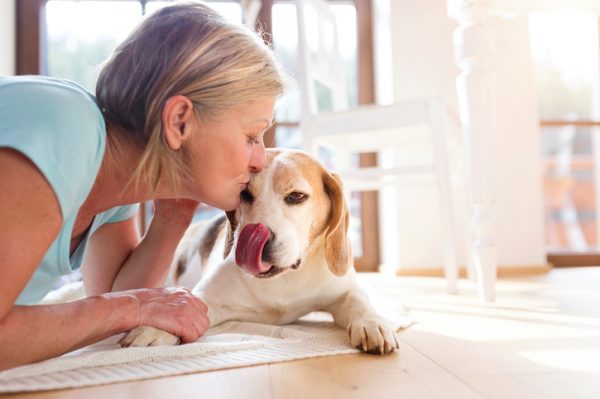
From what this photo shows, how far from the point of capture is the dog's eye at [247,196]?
1.35m

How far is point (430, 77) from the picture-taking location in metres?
3.34

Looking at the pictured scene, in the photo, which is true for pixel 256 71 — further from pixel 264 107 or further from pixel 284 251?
pixel 284 251

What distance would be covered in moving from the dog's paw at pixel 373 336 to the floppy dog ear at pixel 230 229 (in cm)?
44

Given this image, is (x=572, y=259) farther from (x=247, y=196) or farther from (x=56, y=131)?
(x=56, y=131)

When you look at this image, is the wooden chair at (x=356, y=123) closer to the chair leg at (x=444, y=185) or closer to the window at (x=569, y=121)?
the chair leg at (x=444, y=185)

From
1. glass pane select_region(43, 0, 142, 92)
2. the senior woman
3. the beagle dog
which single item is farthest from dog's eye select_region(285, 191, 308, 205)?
glass pane select_region(43, 0, 142, 92)

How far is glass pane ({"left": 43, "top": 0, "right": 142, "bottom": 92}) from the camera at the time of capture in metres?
3.46

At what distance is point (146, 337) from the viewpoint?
3.67 ft

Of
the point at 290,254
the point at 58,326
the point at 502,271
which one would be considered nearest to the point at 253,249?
the point at 290,254

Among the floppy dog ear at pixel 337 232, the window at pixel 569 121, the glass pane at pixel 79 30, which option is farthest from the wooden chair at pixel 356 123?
the glass pane at pixel 79 30

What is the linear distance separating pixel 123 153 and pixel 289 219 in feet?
1.31

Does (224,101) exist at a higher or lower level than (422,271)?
higher

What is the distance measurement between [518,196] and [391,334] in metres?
2.50

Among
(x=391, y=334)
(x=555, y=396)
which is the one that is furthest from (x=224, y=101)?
(x=555, y=396)
